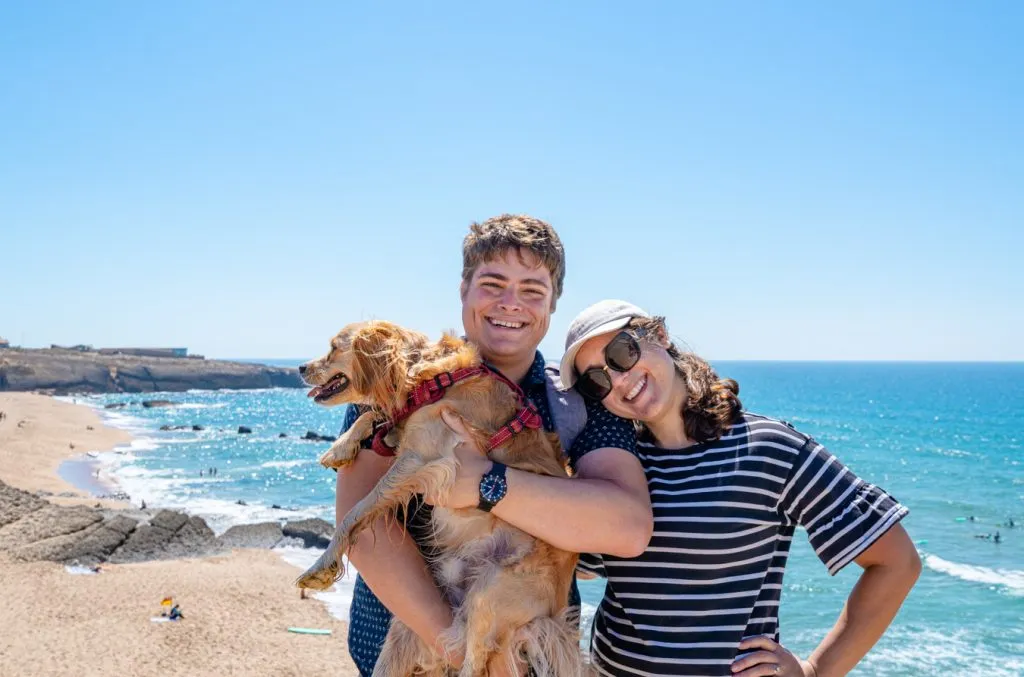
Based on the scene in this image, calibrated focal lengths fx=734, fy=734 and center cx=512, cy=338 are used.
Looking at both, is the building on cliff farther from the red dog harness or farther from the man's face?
the man's face

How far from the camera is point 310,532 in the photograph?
26625 millimetres

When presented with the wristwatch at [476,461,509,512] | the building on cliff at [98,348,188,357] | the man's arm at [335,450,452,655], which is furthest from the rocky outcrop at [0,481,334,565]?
the building on cliff at [98,348,188,357]

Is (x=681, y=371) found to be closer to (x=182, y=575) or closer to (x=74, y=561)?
(x=182, y=575)

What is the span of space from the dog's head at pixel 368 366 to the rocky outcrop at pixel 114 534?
21.7m

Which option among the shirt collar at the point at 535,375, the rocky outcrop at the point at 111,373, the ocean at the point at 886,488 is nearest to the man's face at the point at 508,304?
the shirt collar at the point at 535,375

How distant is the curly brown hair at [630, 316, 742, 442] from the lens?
2.97m

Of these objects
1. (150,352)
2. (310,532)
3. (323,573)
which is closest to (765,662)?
(323,573)

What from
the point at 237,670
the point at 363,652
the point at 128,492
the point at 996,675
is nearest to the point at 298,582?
the point at 363,652

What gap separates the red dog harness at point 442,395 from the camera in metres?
3.44

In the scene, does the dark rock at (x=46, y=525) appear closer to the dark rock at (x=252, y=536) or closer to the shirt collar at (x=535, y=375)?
the dark rock at (x=252, y=536)

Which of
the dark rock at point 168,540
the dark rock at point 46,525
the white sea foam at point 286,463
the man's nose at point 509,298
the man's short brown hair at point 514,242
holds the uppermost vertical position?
the man's short brown hair at point 514,242

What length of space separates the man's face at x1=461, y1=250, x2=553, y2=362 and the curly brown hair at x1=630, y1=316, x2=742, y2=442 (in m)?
0.50

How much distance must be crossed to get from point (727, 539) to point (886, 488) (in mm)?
44496

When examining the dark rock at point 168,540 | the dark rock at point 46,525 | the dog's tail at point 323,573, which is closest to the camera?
the dog's tail at point 323,573
